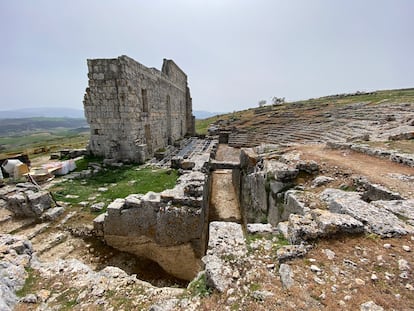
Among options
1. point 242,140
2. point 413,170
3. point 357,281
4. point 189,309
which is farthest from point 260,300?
point 242,140

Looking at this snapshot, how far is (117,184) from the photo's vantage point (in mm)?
7996

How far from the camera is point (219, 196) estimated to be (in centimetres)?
1068

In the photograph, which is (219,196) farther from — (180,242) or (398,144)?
(398,144)

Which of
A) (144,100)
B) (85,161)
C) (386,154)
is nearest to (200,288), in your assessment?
(386,154)

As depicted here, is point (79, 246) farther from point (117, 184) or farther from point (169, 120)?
point (169, 120)

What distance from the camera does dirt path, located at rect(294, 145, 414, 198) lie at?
4273mm

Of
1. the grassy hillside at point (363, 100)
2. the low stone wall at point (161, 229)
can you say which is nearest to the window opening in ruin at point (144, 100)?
the low stone wall at point (161, 229)

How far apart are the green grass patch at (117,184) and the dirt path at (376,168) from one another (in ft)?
17.9

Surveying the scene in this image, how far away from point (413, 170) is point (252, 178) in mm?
4325

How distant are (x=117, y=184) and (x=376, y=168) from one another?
844 cm

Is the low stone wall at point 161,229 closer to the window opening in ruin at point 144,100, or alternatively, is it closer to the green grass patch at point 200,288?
the green grass patch at point 200,288

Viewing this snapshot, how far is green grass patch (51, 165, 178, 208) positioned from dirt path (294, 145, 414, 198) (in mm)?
5460

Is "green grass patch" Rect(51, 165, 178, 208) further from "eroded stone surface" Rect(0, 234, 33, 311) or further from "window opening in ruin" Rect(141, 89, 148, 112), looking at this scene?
"window opening in ruin" Rect(141, 89, 148, 112)

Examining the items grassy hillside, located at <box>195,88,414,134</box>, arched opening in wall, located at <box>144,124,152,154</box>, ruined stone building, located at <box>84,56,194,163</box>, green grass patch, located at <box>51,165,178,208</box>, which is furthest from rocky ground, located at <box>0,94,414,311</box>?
grassy hillside, located at <box>195,88,414,134</box>
